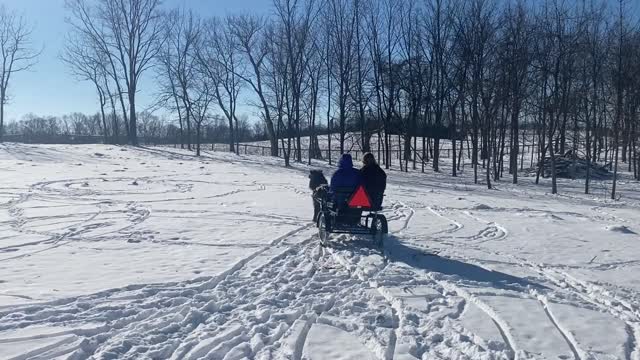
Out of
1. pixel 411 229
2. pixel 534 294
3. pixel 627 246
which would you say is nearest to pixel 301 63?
pixel 411 229

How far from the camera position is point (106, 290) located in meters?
6.39

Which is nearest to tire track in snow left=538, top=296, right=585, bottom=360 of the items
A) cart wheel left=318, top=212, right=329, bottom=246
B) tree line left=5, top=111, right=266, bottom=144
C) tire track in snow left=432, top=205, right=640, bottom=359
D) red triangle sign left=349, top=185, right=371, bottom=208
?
tire track in snow left=432, top=205, right=640, bottom=359

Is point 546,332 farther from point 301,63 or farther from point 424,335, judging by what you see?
point 301,63

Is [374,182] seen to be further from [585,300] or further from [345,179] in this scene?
[585,300]

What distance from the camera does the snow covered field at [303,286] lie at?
4.91 m

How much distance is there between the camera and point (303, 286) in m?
6.91

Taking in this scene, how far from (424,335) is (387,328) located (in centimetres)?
38

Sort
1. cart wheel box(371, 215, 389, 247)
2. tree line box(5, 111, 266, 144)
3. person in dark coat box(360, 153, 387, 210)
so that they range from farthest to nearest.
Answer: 1. tree line box(5, 111, 266, 144)
2. person in dark coat box(360, 153, 387, 210)
3. cart wheel box(371, 215, 389, 247)

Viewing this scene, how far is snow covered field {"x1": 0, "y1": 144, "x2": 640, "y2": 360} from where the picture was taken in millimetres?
4914

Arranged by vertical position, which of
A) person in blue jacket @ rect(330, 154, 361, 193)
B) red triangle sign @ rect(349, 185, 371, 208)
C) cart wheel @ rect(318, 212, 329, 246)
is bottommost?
cart wheel @ rect(318, 212, 329, 246)

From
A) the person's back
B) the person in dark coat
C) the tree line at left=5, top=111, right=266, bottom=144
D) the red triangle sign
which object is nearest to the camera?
the red triangle sign

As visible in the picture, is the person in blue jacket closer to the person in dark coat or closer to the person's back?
the person's back

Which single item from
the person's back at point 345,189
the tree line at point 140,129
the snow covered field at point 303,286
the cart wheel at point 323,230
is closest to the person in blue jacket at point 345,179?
the person's back at point 345,189

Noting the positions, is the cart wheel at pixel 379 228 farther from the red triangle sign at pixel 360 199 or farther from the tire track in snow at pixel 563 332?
the tire track in snow at pixel 563 332
